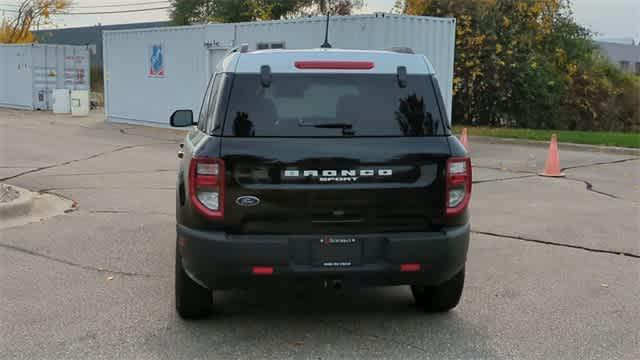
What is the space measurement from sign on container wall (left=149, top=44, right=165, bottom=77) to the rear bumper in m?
18.4

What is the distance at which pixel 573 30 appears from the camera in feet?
86.2

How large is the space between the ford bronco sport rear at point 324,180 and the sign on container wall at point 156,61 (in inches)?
715

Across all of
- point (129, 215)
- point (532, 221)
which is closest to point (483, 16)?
point (532, 221)

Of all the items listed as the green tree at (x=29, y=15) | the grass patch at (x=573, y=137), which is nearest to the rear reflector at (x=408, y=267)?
the grass patch at (x=573, y=137)

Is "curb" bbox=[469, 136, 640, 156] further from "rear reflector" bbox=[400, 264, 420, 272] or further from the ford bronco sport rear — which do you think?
"rear reflector" bbox=[400, 264, 420, 272]

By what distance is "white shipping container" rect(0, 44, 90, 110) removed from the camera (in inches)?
1188

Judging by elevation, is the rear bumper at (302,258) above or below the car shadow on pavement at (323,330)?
above

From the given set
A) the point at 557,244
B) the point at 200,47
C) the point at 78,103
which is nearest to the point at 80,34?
the point at 78,103

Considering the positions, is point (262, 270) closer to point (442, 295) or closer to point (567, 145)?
point (442, 295)

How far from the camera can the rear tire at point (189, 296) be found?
5.09 metres

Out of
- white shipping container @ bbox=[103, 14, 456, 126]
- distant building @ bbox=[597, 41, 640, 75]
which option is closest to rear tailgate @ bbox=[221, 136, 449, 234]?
white shipping container @ bbox=[103, 14, 456, 126]

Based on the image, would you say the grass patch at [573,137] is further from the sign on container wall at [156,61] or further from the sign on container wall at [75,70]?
the sign on container wall at [75,70]

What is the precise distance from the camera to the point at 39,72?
3039 cm

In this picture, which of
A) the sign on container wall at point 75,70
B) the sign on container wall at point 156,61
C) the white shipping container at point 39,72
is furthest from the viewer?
the sign on container wall at point 75,70
